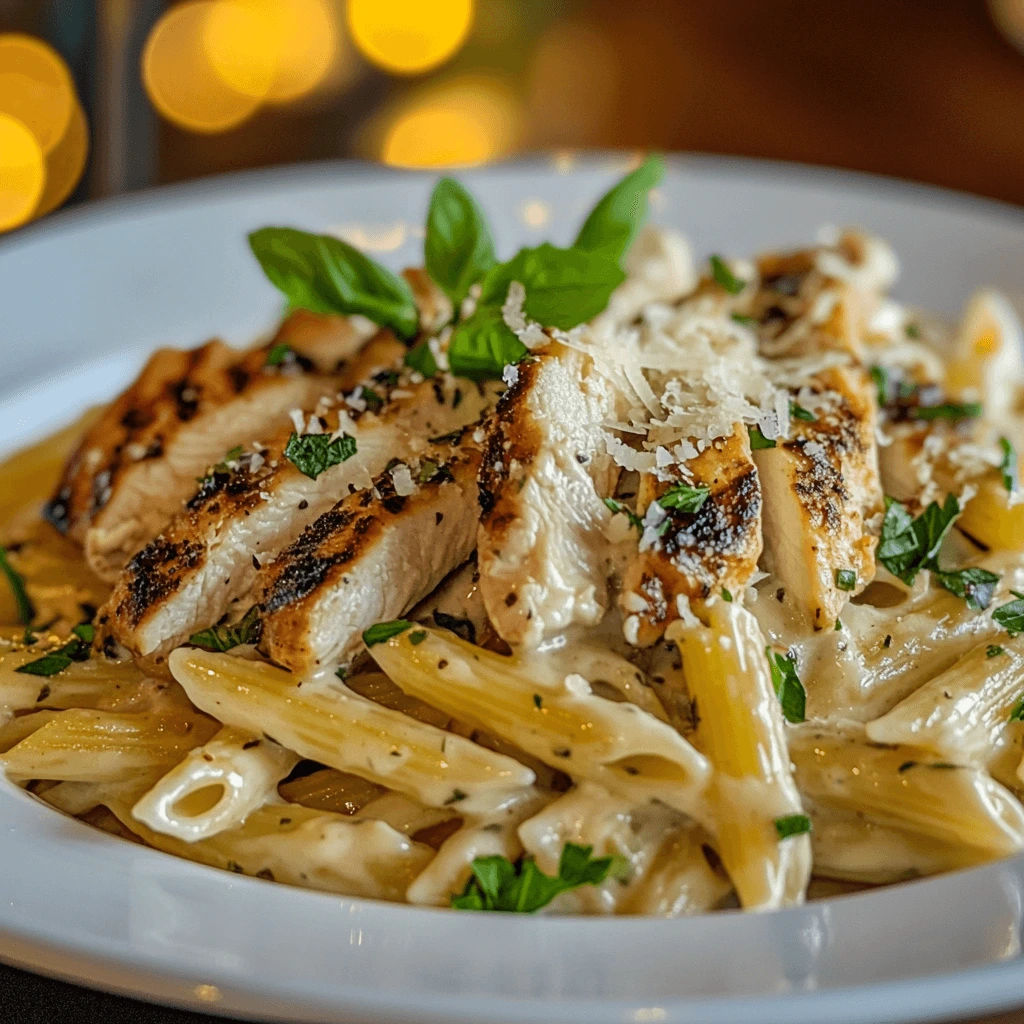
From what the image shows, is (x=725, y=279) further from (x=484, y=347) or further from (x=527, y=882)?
(x=527, y=882)

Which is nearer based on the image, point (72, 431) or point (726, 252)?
point (72, 431)

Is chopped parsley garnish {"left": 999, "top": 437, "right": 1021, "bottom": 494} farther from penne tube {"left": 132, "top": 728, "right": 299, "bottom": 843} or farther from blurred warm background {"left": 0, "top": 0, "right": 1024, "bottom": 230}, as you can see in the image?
blurred warm background {"left": 0, "top": 0, "right": 1024, "bottom": 230}

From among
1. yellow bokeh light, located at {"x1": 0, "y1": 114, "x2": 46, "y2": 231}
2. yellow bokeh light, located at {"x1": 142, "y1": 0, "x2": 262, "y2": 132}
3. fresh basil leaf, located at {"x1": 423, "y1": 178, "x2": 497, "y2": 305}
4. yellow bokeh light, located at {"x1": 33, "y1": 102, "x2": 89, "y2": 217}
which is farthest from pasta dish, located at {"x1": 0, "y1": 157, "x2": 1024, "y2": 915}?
yellow bokeh light, located at {"x1": 142, "y1": 0, "x2": 262, "y2": 132}

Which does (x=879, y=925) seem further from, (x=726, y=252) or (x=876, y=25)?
(x=876, y=25)

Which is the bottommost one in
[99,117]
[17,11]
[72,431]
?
[72,431]

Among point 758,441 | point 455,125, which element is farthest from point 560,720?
point 455,125

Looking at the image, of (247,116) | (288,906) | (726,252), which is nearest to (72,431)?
(288,906)
